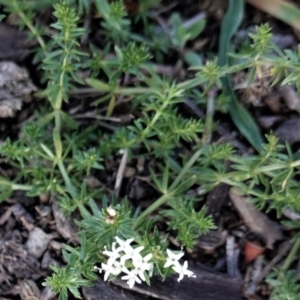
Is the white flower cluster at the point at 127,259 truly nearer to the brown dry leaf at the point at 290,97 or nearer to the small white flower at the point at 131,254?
the small white flower at the point at 131,254

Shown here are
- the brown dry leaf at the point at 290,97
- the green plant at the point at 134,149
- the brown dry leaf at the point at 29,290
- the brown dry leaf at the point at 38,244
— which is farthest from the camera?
the brown dry leaf at the point at 290,97

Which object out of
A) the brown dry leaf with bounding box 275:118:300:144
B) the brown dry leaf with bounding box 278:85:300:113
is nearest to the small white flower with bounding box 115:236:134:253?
the brown dry leaf with bounding box 275:118:300:144

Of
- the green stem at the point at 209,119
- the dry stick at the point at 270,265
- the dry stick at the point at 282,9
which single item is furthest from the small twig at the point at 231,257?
the dry stick at the point at 282,9

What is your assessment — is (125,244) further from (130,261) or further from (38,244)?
(38,244)

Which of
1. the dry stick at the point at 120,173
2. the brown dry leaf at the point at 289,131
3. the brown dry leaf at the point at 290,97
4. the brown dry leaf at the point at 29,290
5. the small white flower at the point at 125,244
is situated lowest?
the brown dry leaf at the point at 29,290

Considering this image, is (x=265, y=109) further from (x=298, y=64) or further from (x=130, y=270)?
(x=130, y=270)

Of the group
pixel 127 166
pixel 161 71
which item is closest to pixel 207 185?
pixel 127 166

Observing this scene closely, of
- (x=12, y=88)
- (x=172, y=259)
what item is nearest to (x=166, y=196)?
(x=172, y=259)
